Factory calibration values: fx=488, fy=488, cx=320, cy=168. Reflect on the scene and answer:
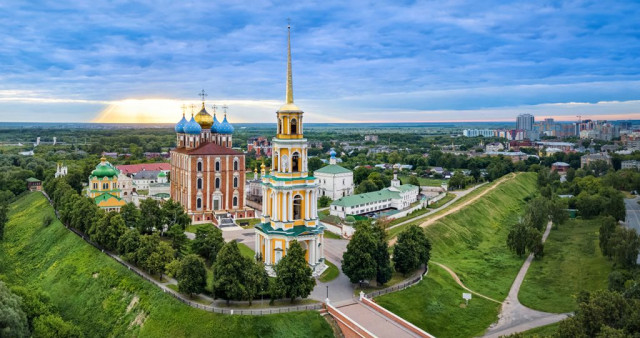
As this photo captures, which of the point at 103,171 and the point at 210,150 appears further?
the point at 103,171

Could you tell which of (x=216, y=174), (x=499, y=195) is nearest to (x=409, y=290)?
(x=216, y=174)

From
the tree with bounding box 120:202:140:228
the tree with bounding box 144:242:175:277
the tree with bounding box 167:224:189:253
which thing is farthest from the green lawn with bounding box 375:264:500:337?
the tree with bounding box 120:202:140:228

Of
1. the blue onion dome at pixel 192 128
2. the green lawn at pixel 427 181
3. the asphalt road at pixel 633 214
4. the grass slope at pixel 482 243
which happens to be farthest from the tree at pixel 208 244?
the green lawn at pixel 427 181

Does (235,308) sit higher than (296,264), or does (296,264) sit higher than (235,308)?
(296,264)

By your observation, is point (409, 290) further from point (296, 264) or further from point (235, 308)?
point (235, 308)

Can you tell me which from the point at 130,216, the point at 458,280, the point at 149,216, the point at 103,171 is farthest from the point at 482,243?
the point at 103,171

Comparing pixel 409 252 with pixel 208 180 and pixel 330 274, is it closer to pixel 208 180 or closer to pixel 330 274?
pixel 330 274

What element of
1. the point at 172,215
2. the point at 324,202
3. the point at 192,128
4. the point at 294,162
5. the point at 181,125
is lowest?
the point at 324,202
